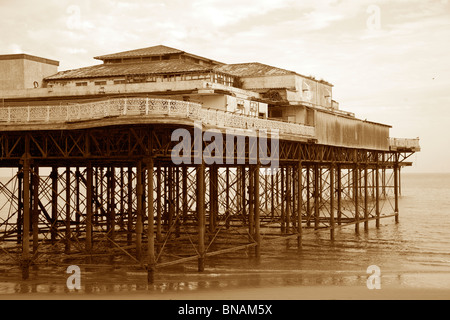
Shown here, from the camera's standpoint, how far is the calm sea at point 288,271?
1070 inches

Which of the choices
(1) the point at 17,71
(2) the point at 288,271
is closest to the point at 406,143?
(2) the point at 288,271

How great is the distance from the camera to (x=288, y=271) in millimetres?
31656

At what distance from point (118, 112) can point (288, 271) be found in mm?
12194

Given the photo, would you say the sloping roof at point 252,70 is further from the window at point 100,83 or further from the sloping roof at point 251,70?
the window at point 100,83

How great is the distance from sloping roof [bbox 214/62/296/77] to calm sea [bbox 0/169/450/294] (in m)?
11.5

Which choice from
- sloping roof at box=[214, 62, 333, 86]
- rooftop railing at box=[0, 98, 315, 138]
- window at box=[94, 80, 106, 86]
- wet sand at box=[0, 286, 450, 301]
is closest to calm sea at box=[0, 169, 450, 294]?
wet sand at box=[0, 286, 450, 301]

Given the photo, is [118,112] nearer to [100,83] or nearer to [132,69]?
[100,83]

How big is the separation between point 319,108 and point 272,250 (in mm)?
9441

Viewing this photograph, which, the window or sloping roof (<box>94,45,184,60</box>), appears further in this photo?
sloping roof (<box>94,45,184,60</box>)

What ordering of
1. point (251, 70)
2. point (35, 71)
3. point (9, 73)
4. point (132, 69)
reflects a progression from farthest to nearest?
point (251, 70), point (132, 69), point (35, 71), point (9, 73)

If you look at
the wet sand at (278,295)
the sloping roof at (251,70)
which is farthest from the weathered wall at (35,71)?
the wet sand at (278,295)

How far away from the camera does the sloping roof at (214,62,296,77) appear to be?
45.9 metres

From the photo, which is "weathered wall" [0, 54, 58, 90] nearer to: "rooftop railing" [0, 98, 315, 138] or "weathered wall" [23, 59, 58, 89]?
"weathered wall" [23, 59, 58, 89]
